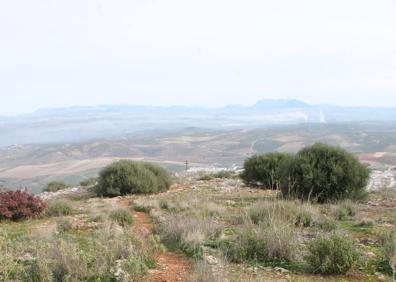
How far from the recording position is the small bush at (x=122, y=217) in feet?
35.1

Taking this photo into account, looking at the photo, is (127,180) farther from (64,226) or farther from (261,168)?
(64,226)

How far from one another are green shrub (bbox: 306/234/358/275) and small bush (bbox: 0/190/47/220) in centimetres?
895

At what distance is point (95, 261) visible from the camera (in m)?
6.59

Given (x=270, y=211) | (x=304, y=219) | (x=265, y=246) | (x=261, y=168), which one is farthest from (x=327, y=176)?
(x=265, y=246)

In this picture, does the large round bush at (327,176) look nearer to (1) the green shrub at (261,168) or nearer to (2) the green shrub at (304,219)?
(2) the green shrub at (304,219)

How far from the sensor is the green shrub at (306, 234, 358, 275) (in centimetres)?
664

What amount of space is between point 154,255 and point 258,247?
1.68 meters

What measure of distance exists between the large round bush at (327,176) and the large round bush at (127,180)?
20.5 feet

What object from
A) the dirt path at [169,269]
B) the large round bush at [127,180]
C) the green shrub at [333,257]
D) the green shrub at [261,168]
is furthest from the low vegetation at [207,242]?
the green shrub at [261,168]

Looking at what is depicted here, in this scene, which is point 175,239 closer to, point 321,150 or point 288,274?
point 288,274

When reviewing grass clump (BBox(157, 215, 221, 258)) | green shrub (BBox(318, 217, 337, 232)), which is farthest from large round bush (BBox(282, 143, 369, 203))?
grass clump (BBox(157, 215, 221, 258))

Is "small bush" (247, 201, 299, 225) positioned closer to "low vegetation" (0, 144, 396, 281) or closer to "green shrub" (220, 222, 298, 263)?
"low vegetation" (0, 144, 396, 281)

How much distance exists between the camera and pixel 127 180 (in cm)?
1870

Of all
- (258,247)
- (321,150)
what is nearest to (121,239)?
(258,247)
